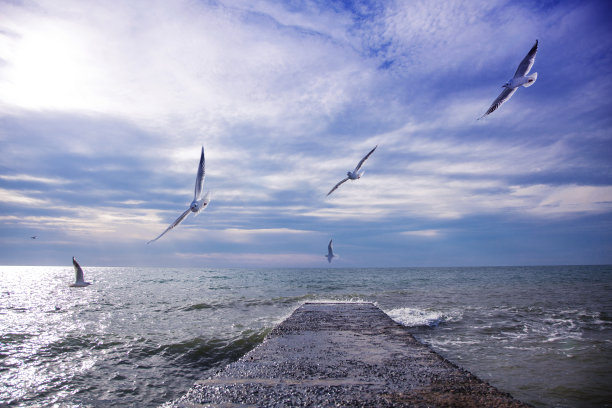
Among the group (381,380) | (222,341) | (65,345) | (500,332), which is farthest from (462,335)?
(65,345)

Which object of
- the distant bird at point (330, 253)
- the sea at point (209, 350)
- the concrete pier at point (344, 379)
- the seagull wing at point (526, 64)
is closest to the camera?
the concrete pier at point (344, 379)

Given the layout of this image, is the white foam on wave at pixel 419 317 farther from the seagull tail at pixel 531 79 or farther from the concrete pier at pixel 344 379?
the seagull tail at pixel 531 79

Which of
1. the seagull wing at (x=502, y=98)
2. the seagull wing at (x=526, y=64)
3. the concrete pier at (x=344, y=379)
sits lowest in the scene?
the concrete pier at (x=344, y=379)

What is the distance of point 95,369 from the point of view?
6.54 metres

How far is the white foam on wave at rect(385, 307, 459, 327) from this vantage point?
9.98 meters

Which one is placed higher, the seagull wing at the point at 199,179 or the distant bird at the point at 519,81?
the distant bird at the point at 519,81

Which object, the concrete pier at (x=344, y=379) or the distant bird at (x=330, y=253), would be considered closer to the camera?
the concrete pier at (x=344, y=379)

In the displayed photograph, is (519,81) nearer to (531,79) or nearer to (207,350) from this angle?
(531,79)

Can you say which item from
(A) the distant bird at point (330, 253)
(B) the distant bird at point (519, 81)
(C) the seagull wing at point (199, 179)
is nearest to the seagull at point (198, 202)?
(C) the seagull wing at point (199, 179)

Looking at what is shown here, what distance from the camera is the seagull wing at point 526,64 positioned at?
23.5ft

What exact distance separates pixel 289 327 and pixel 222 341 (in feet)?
9.96

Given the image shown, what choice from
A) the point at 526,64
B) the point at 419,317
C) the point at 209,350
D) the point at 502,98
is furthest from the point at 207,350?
the point at 526,64

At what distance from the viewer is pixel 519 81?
23.5 ft

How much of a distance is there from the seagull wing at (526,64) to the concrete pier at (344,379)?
20.1 ft
